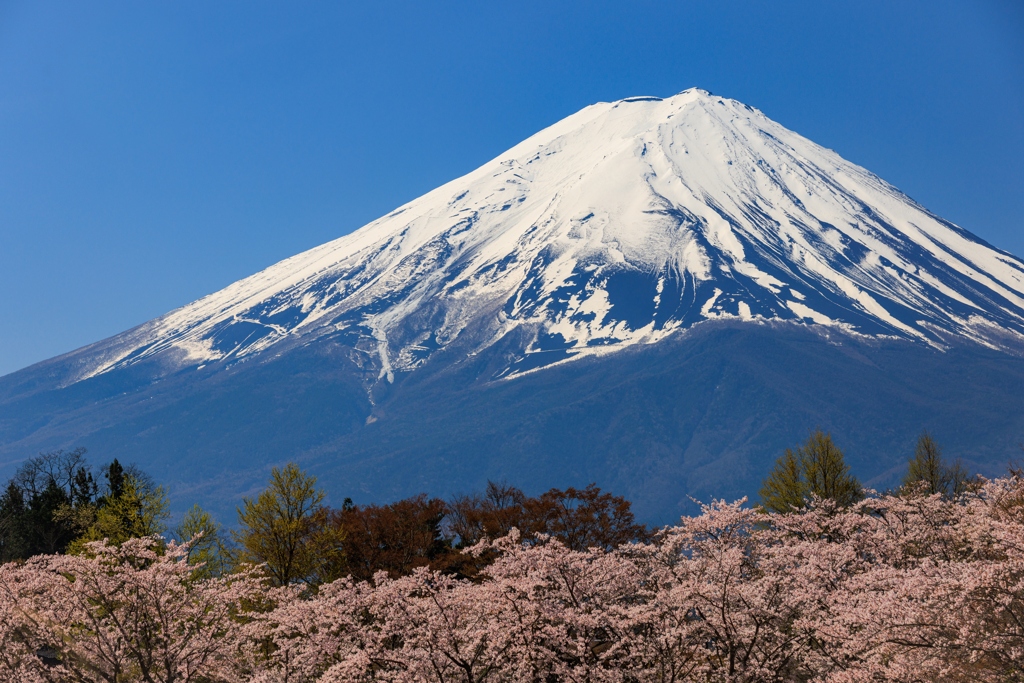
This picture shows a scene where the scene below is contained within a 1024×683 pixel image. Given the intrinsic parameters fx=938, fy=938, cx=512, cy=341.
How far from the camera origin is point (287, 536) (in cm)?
4006

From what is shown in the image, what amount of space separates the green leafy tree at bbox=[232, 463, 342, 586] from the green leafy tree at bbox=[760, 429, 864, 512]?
2365cm

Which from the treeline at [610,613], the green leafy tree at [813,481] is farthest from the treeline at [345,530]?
the green leafy tree at [813,481]

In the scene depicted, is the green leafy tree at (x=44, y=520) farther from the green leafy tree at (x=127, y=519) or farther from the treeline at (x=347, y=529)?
the green leafy tree at (x=127, y=519)

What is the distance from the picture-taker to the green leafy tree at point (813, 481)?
50844 millimetres

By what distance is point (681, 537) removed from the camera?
78.4ft

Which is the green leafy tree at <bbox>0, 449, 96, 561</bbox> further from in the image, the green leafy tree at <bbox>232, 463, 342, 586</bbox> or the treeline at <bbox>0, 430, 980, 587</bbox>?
the green leafy tree at <bbox>232, 463, 342, 586</bbox>

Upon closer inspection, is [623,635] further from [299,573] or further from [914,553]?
[299,573]

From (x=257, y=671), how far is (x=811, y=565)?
50.8 feet

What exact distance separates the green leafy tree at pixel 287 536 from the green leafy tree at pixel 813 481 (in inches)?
931

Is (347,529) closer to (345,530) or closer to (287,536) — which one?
(345,530)

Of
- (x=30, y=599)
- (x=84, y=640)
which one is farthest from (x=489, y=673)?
(x=30, y=599)

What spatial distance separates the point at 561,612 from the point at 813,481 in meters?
32.6

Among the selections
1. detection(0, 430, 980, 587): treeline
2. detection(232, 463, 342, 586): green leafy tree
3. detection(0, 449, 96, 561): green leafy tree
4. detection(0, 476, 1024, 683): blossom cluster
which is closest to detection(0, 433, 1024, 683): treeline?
detection(0, 476, 1024, 683): blossom cluster

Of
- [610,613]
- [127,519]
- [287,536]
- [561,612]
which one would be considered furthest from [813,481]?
[127,519]
